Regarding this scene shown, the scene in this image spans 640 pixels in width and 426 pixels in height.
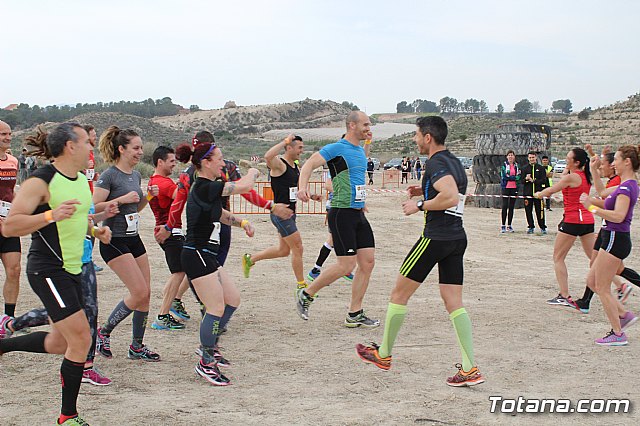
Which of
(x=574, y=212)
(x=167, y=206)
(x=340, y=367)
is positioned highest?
(x=167, y=206)

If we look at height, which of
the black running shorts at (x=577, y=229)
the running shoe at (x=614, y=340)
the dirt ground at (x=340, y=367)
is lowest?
the dirt ground at (x=340, y=367)

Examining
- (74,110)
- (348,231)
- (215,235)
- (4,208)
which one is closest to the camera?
(215,235)

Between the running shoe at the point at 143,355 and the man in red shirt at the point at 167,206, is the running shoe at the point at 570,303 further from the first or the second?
the running shoe at the point at 143,355

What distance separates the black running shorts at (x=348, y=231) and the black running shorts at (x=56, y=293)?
138 inches

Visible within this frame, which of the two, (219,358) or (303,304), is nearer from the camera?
(219,358)

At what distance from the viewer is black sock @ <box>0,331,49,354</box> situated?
16.3 ft

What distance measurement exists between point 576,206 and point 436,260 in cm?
353

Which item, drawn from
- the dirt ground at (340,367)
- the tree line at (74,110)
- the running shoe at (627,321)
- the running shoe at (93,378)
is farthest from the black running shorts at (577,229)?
the tree line at (74,110)

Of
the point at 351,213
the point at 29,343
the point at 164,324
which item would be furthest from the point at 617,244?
the point at 29,343

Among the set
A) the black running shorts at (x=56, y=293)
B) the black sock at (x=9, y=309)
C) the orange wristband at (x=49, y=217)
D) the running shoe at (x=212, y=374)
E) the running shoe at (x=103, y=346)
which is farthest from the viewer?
the black sock at (x=9, y=309)

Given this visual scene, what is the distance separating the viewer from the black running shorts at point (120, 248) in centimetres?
620

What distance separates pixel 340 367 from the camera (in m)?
6.31

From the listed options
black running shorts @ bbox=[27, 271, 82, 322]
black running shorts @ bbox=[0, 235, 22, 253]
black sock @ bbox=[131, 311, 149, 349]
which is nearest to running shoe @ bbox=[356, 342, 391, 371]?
black sock @ bbox=[131, 311, 149, 349]

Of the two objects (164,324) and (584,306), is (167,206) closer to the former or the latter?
(164,324)
